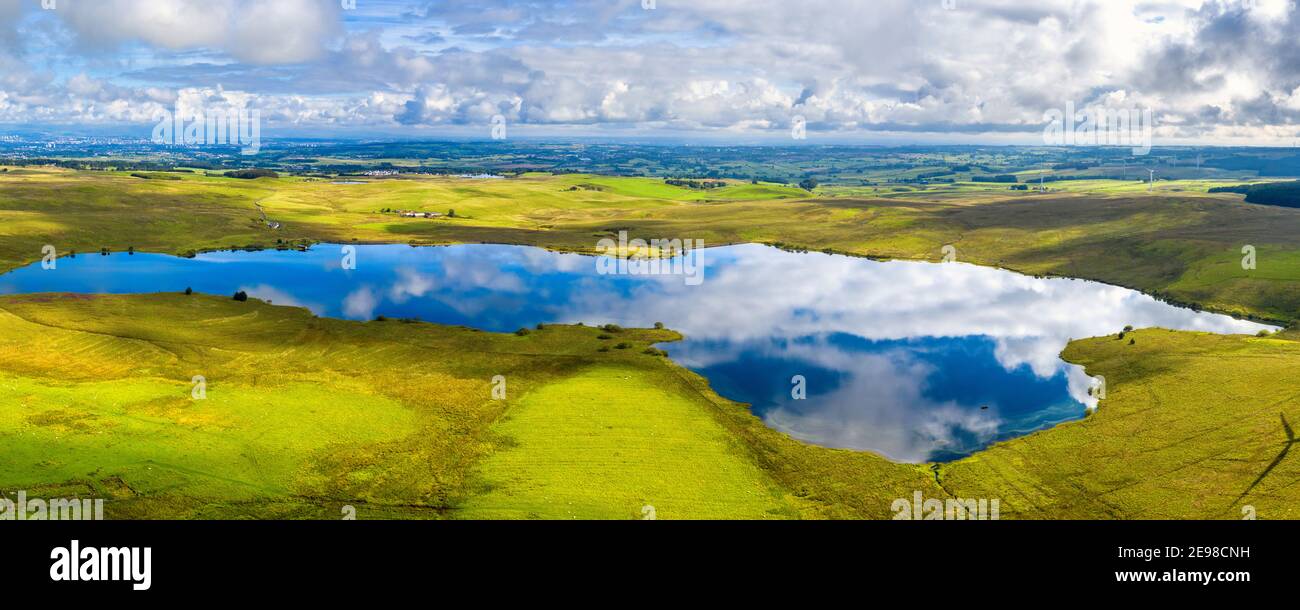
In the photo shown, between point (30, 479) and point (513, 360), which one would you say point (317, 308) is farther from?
point (30, 479)

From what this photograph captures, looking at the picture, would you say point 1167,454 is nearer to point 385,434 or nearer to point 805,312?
point 385,434

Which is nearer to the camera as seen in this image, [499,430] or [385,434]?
[385,434]

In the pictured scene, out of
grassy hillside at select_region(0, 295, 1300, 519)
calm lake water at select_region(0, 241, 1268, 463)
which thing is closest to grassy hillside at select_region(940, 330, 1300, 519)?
grassy hillside at select_region(0, 295, 1300, 519)

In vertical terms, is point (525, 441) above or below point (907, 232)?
below

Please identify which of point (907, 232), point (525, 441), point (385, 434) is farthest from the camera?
point (907, 232)

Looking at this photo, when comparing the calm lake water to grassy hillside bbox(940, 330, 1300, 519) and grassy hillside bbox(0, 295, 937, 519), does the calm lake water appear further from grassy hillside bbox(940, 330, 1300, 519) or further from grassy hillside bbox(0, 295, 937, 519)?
grassy hillside bbox(0, 295, 937, 519)

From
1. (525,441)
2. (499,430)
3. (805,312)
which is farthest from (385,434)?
(805,312)

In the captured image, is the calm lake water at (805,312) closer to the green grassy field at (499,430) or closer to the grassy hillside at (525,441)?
the green grassy field at (499,430)

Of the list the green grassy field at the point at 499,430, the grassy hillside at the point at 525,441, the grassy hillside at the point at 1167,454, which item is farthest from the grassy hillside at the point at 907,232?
the grassy hillside at the point at 525,441

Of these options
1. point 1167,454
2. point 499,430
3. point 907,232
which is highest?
point 907,232
